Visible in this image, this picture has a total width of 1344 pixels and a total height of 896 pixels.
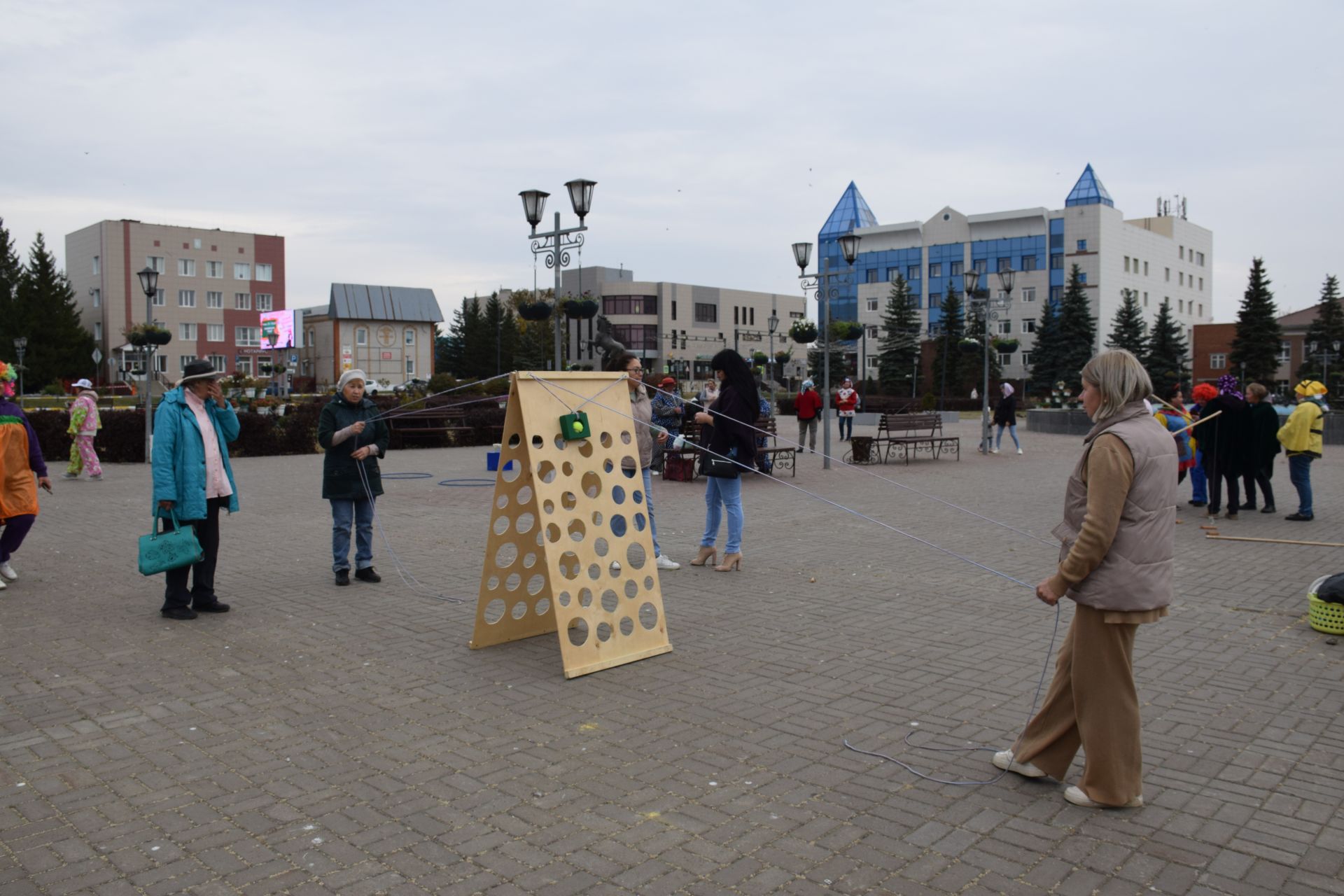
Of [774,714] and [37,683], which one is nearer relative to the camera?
[774,714]

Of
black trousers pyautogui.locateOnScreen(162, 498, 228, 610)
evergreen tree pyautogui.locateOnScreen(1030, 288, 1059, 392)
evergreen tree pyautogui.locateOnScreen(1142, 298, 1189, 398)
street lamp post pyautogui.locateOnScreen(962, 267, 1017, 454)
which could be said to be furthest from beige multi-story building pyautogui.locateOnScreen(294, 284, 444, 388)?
black trousers pyautogui.locateOnScreen(162, 498, 228, 610)

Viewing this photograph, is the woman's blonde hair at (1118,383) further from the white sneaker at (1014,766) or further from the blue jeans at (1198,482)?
the blue jeans at (1198,482)

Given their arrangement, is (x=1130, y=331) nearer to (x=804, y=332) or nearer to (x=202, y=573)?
(x=804, y=332)

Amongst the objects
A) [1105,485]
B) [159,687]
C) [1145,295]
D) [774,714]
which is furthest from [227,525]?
[1145,295]

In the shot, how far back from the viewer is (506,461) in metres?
6.27

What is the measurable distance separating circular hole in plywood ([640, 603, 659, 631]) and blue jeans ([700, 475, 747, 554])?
164 centimetres

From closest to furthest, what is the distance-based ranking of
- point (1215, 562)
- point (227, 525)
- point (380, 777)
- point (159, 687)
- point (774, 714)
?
point (380, 777) < point (774, 714) < point (159, 687) < point (1215, 562) < point (227, 525)

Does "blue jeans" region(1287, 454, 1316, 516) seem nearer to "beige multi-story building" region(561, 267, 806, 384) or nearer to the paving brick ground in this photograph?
the paving brick ground

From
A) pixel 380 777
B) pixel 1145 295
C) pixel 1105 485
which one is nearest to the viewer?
pixel 1105 485

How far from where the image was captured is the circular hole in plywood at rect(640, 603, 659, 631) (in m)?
6.15

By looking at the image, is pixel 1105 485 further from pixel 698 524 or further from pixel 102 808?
pixel 698 524

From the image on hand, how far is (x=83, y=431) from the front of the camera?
16922 millimetres

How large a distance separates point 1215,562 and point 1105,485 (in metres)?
6.73

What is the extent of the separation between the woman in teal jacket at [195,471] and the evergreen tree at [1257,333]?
231 feet
